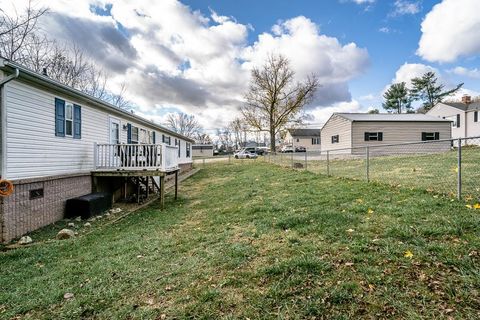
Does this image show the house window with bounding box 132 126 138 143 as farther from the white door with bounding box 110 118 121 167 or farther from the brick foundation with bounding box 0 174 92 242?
the brick foundation with bounding box 0 174 92 242

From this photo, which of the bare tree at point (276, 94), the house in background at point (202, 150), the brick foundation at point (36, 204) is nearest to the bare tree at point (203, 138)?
the house in background at point (202, 150)

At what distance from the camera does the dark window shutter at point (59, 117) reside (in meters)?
7.89

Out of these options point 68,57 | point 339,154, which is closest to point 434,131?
point 339,154

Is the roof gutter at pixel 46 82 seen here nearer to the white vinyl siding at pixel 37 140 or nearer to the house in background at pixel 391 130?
the white vinyl siding at pixel 37 140

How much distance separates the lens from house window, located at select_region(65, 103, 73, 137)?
841 cm

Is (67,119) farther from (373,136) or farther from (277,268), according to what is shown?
(373,136)

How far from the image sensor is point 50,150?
7641 mm

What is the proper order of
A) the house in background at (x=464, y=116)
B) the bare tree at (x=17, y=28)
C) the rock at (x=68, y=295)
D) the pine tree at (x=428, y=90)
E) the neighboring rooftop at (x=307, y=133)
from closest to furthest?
the rock at (x=68, y=295) → the bare tree at (x=17, y=28) → the house in background at (x=464, y=116) → the pine tree at (x=428, y=90) → the neighboring rooftop at (x=307, y=133)

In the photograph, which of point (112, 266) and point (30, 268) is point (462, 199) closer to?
point (112, 266)

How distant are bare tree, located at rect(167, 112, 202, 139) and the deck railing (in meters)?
64.4

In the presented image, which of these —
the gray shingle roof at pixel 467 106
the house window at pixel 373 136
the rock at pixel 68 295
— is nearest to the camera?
the rock at pixel 68 295

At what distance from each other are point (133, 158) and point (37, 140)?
353 centimetres

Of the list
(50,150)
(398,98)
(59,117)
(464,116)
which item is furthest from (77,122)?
(398,98)

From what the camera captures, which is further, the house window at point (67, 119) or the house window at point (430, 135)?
the house window at point (430, 135)
